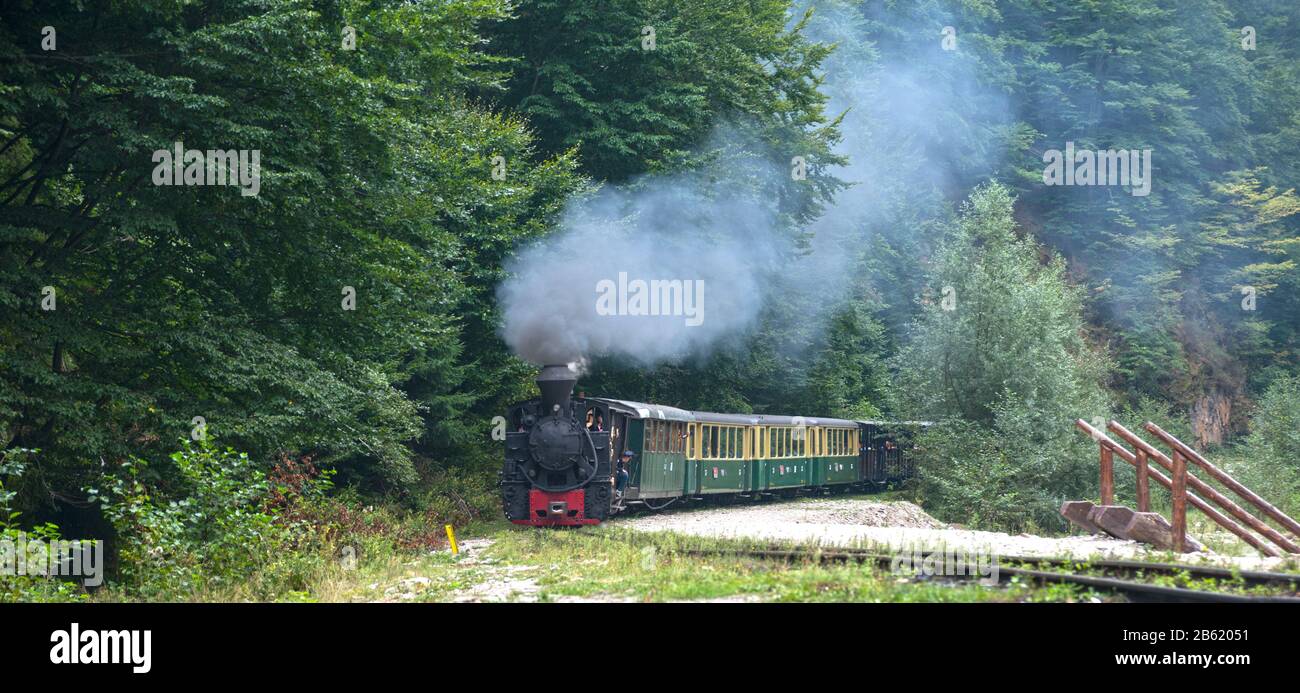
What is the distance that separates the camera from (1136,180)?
51.1m

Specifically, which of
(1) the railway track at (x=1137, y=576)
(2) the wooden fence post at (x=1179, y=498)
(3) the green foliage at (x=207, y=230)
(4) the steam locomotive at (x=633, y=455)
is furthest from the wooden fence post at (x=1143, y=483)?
(3) the green foliage at (x=207, y=230)

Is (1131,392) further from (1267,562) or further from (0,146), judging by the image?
(0,146)

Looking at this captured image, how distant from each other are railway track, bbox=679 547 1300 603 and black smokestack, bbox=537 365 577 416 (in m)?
7.63

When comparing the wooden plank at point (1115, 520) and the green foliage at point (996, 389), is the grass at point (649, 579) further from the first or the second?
the green foliage at point (996, 389)

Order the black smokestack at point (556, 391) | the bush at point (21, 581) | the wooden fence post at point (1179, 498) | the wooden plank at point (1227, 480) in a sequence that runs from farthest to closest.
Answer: the black smokestack at point (556, 391)
the wooden plank at point (1227, 480)
the wooden fence post at point (1179, 498)
the bush at point (21, 581)

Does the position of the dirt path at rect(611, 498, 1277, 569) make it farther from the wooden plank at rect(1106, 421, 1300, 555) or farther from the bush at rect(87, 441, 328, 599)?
the bush at rect(87, 441, 328, 599)

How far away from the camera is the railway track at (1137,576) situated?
30.3ft

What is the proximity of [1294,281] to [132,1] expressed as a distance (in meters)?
50.6

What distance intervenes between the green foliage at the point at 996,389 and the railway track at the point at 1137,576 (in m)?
12.4

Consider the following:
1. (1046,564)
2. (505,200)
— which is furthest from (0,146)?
(1046,564)

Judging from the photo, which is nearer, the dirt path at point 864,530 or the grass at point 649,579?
the grass at point 649,579

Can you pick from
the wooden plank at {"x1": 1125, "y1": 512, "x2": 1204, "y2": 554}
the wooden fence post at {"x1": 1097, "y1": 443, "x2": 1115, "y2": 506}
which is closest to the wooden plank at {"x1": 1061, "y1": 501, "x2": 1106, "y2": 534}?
the wooden fence post at {"x1": 1097, "y1": 443, "x2": 1115, "y2": 506}

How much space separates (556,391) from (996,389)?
42.8 feet

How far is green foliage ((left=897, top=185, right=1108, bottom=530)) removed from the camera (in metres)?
25.5
